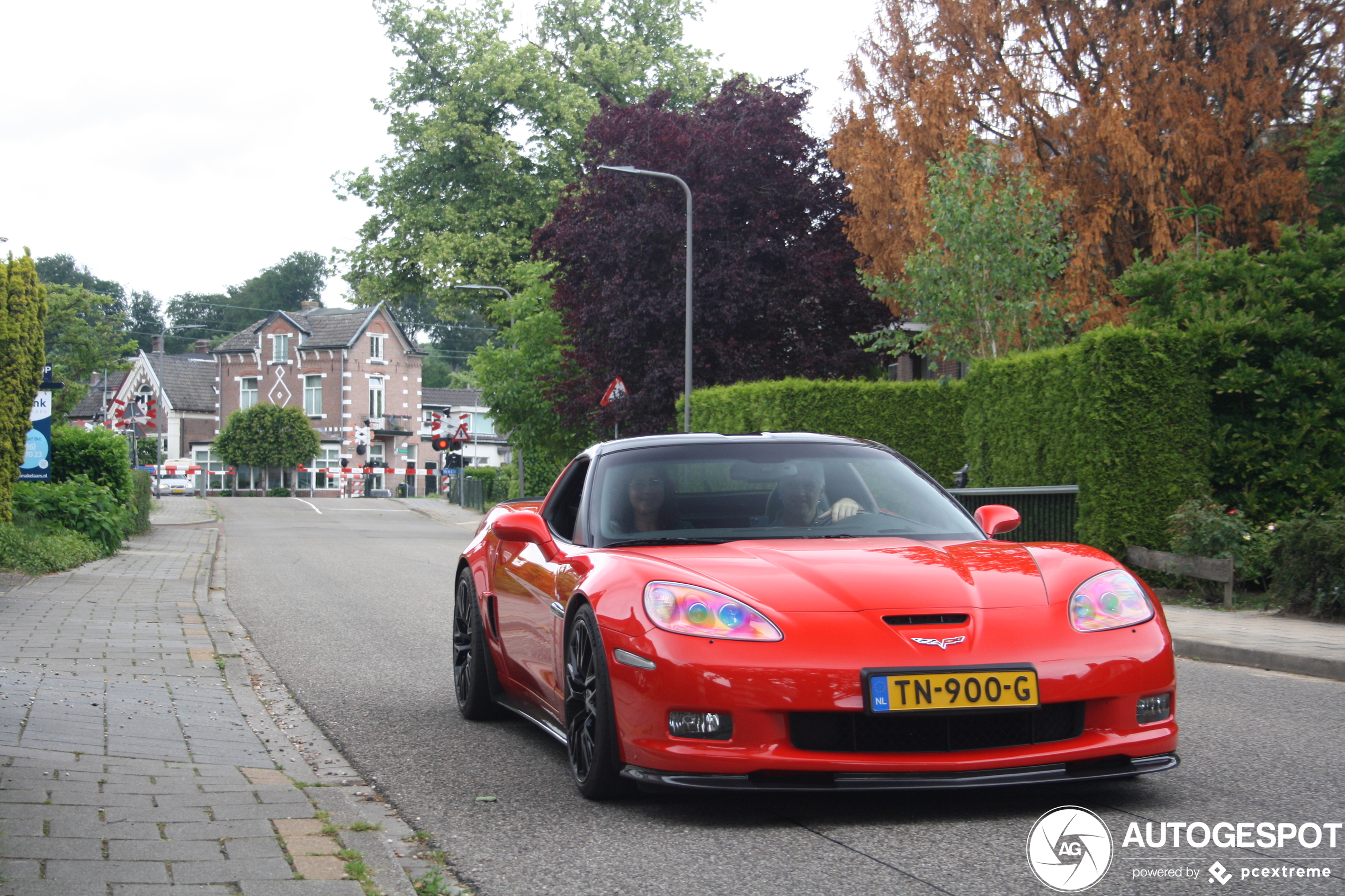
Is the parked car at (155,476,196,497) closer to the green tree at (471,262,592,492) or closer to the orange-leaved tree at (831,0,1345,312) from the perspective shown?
the green tree at (471,262,592,492)

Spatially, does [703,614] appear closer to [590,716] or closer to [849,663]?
[849,663]

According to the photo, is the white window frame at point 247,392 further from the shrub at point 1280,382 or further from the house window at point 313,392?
the shrub at point 1280,382

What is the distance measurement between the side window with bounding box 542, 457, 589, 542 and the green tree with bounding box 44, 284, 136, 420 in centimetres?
4518

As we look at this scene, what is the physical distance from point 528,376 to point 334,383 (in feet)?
166

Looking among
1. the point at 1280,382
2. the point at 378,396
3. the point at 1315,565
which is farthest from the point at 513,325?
the point at 378,396

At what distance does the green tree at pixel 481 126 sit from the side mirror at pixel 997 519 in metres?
39.5

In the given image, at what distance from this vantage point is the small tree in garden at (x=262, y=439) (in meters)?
77.6

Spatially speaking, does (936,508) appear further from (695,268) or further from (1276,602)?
(695,268)

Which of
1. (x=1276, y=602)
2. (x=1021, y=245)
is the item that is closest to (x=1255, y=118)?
(x=1021, y=245)

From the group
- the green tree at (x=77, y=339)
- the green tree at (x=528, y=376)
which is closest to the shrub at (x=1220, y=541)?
the green tree at (x=528, y=376)

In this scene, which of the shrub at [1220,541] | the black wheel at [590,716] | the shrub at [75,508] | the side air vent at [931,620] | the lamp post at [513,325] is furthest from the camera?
the lamp post at [513,325]

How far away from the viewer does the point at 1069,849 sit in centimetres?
403

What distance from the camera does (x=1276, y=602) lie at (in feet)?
37.7

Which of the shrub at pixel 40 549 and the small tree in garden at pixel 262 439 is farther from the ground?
the small tree in garden at pixel 262 439
